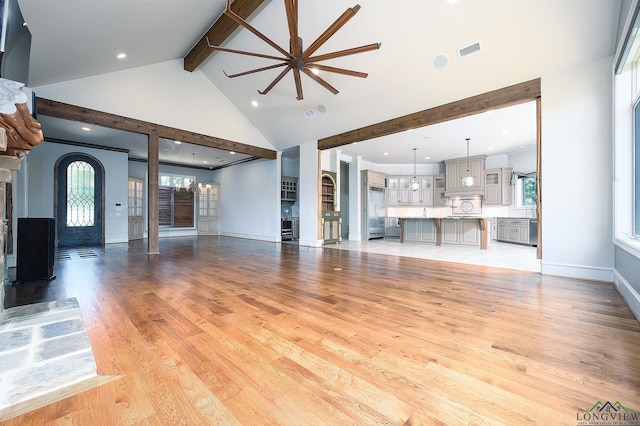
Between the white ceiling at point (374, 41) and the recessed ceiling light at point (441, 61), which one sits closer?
the white ceiling at point (374, 41)

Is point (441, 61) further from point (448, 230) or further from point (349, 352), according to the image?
point (448, 230)

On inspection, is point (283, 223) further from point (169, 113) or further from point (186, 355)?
point (186, 355)

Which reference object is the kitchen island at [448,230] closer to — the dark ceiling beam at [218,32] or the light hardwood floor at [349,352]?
the light hardwood floor at [349,352]

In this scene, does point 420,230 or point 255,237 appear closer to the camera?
point 420,230

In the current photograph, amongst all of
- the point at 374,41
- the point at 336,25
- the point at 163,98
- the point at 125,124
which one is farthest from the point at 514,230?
the point at 125,124

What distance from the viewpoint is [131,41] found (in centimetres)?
446

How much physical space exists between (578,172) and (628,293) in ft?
5.63

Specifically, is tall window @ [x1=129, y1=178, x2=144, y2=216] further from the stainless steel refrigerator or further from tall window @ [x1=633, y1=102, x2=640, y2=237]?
tall window @ [x1=633, y1=102, x2=640, y2=237]

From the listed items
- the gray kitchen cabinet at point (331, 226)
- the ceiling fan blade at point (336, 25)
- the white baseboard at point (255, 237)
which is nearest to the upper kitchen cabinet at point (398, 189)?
the gray kitchen cabinet at point (331, 226)

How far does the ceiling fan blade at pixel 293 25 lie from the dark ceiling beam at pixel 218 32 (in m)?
1.27

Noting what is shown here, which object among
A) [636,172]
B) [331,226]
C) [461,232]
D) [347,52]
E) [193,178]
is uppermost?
[347,52]

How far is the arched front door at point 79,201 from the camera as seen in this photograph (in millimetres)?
7230

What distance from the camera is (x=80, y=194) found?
7504 millimetres

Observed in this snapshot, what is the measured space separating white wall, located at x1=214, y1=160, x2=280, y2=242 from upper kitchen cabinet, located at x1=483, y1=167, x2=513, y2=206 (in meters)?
6.82
